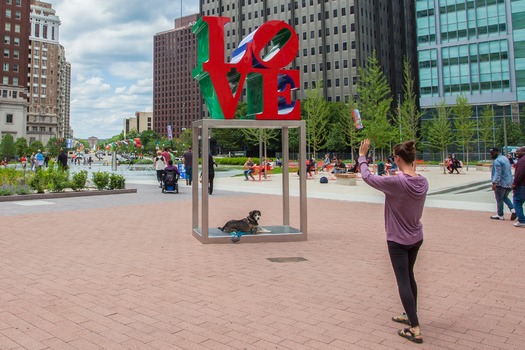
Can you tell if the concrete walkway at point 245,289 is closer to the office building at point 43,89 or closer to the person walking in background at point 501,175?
the person walking in background at point 501,175

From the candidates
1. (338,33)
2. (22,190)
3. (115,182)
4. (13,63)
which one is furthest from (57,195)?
(13,63)

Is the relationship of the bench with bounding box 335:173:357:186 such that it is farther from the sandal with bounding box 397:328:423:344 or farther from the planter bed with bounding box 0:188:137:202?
the sandal with bounding box 397:328:423:344

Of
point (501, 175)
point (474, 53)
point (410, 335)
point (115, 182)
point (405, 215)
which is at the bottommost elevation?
point (410, 335)

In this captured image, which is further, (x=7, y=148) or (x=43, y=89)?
(x=43, y=89)

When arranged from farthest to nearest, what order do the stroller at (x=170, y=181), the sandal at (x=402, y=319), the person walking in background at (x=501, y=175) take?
the stroller at (x=170, y=181)
the person walking in background at (x=501, y=175)
the sandal at (x=402, y=319)

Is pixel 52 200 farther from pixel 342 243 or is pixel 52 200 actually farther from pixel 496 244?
pixel 496 244

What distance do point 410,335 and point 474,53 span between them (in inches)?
3082

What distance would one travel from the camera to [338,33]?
92312 millimetres

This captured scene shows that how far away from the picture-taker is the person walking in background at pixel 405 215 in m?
3.88

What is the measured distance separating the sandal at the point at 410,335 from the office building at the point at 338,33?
8937 centimetres

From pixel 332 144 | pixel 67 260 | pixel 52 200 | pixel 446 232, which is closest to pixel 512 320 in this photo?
pixel 446 232

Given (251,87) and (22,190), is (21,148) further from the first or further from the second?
(251,87)

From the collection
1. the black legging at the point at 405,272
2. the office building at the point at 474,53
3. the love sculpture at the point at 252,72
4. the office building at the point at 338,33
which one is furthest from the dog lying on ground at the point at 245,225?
the office building at the point at 338,33

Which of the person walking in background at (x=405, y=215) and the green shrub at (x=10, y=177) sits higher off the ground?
the green shrub at (x=10, y=177)
